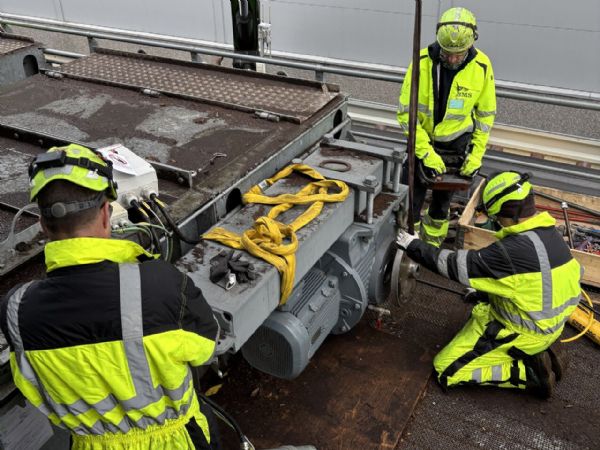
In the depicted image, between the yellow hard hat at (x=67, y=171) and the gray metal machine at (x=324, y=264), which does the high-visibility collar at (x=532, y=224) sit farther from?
the yellow hard hat at (x=67, y=171)

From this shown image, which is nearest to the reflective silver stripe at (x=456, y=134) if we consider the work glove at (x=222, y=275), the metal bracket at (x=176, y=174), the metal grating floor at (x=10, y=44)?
the metal bracket at (x=176, y=174)

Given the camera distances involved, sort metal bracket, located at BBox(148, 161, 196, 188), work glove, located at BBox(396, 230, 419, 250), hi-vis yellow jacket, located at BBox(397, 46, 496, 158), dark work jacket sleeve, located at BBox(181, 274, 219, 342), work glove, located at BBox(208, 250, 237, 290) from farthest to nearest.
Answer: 1. hi-vis yellow jacket, located at BBox(397, 46, 496, 158)
2. work glove, located at BBox(396, 230, 419, 250)
3. metal bracket, located at BBox(148, 161, 196, 188)
4. work glove, located at BBox(208, 250, 237, 290)
5. dark work jacket sleeve, located at BBox(181, 274, 219, 342)

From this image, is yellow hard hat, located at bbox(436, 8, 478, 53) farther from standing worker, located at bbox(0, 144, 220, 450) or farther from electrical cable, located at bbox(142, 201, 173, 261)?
standing worker, located at bbox(0, 144, 220, 450)

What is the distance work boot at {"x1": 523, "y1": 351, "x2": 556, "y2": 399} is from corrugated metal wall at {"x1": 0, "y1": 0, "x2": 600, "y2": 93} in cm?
286

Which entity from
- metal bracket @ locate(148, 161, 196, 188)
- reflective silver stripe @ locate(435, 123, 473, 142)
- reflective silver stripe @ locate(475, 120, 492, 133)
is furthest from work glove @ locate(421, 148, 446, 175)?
metal bracket @ locate(148, 161, 196, 188)

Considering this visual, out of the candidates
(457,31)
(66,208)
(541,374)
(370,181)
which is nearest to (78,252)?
(66,208)

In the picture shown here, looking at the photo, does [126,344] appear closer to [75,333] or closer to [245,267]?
[75,333]

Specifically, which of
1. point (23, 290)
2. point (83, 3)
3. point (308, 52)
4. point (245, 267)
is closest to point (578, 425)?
point (245, 267)

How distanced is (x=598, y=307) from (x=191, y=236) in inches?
120

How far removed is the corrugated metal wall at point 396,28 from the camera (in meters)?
4.84

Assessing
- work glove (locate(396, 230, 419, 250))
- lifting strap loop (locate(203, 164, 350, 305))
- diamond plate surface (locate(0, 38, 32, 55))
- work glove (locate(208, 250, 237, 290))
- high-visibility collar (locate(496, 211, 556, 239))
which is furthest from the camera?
diamond plate surface (locate(0, 38, 32, 55))

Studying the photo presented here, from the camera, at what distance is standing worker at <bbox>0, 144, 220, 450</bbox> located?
1.60 meters

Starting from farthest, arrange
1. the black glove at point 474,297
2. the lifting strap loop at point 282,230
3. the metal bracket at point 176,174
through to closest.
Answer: the black glove at point 474,297
the metal bracket at point 176,174
the lifting strap loop at point 282,230

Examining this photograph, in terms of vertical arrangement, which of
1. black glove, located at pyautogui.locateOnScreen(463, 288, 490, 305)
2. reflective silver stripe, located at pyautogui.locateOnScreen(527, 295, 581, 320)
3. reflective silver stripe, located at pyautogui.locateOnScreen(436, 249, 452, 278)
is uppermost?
reflective silver stripe, located at pyautogui.locateOnScreen(436, 249, 452, 278)
